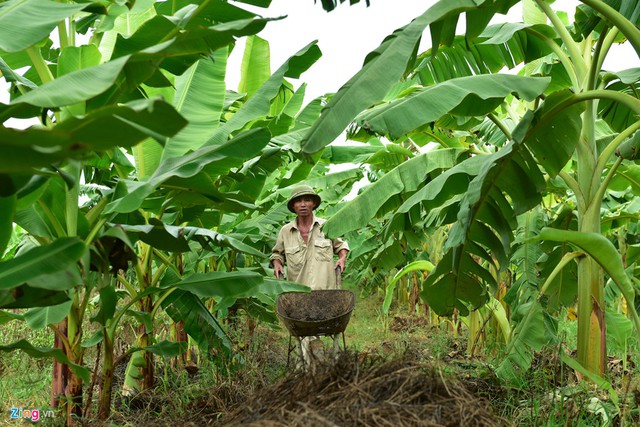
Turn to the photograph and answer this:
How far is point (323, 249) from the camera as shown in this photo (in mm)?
6402

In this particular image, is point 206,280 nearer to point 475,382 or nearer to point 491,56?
point 475,382

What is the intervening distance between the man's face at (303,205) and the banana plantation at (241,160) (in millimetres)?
393

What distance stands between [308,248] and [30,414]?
2937 mm

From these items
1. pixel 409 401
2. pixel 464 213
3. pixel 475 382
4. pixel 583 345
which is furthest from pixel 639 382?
pixel 409 401

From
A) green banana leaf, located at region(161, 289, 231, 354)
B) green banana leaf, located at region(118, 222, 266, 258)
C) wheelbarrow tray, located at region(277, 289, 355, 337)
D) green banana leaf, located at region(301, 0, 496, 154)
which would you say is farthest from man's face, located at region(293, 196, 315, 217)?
green banana leaf, located at region(301, 0, 496, 154)

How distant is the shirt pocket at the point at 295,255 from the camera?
21.1 ft

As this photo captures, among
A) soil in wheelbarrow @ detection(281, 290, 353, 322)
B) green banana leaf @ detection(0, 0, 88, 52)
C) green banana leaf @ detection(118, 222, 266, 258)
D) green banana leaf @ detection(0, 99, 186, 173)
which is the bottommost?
soil in wheelbarrow @ detection(281, 290, 353, 322)

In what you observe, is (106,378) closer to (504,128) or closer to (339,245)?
(339,245)

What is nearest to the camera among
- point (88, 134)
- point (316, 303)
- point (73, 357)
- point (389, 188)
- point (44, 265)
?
point (88, 134)

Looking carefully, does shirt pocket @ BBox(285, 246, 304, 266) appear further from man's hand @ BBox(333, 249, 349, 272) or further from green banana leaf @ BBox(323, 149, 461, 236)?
green banana leaf @ BBox(323, 149, 461, 236)

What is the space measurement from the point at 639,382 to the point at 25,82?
13.8 ft

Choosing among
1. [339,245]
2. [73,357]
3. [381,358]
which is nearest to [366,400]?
[381,358]

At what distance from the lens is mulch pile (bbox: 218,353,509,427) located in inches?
104

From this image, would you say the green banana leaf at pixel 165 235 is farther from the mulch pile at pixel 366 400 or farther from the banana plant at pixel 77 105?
the mulch pile at pixel 366 400
